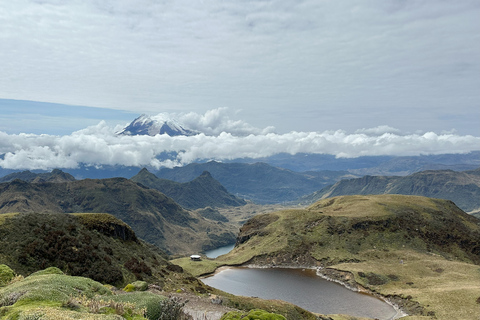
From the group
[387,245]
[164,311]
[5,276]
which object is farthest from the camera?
[387,245]

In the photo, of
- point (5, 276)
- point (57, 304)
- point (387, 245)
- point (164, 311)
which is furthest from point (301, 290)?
point (57, 304)

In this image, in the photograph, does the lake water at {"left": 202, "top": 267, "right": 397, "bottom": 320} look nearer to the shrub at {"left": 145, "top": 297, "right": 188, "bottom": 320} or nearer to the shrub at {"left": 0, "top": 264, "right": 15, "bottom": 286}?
the shrub at {"left": 145, "top": 297, "right": 188, "bottom": 320}

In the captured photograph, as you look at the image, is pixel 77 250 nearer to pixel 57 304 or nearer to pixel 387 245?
pixel 57 304

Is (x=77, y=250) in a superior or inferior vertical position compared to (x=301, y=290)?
superior

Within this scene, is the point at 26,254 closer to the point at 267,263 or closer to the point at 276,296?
the point at 276,296

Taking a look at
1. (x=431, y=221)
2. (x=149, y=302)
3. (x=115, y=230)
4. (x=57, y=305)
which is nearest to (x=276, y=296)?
(x=115, y=230)

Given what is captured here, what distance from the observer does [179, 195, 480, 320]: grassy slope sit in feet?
304

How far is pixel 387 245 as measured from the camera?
133500 millimetres

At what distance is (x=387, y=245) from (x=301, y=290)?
195ft

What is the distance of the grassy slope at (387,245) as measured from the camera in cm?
9256

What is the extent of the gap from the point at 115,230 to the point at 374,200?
15602 centimetres

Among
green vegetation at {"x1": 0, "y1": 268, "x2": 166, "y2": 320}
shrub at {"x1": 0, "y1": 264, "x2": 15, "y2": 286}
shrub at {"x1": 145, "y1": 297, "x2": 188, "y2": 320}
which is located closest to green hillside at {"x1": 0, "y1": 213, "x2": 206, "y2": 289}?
shrub at {"x1": 0, "y1": 264, "x2": 15, "y2": 286}

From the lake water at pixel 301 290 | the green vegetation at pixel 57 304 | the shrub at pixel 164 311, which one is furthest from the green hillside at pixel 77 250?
the lake water at pixel 301 290

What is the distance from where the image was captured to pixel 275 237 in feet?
497
